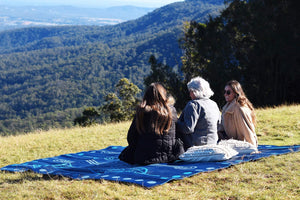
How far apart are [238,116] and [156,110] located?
5.45 feet

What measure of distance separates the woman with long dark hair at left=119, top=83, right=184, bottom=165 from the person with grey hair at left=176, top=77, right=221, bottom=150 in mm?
231

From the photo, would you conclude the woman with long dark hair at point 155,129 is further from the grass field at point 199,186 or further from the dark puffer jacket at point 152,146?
the grass field at point 199,186

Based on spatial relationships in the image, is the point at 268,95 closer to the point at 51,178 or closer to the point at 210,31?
the point at 210,31

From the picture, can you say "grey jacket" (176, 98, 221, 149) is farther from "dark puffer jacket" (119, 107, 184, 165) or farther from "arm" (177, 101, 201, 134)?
"dark puffer jacket" (119, 107, 184, 165)

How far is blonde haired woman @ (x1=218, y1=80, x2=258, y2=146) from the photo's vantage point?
228 inches

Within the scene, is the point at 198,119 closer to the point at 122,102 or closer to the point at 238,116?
the point at 238,116

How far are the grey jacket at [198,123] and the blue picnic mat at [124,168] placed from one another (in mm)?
470

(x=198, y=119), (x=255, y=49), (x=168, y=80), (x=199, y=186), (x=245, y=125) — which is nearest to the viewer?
(x=199, y=186)

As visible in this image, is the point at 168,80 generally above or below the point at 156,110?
below

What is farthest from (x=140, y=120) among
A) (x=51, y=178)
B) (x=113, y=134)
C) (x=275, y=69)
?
(x=275, y=69)

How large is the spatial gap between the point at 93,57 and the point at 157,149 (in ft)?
618

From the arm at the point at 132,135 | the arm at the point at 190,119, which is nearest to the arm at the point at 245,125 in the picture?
the arm at the point at 190,119

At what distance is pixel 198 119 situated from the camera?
5.42m

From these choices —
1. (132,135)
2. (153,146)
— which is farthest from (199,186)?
(132,135)
